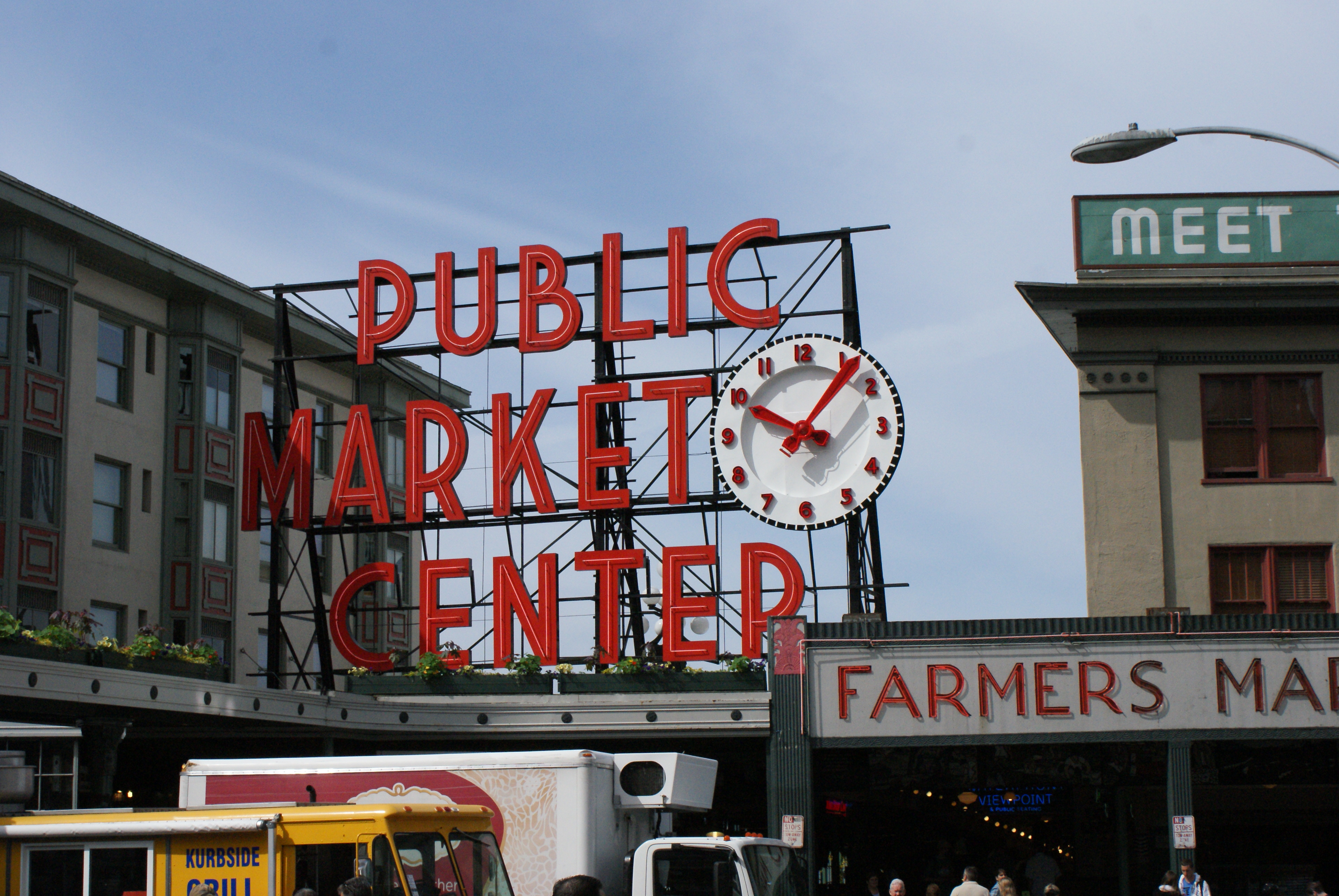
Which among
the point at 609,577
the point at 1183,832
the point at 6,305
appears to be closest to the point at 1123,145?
the point at 1183,832

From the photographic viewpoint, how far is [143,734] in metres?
27.4

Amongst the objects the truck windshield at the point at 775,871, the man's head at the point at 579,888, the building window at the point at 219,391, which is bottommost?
the truck windshield at the point at 775,871

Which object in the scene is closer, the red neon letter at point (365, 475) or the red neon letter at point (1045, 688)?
the red neon letter at point (1045, 688)

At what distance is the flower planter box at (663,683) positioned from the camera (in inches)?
1124

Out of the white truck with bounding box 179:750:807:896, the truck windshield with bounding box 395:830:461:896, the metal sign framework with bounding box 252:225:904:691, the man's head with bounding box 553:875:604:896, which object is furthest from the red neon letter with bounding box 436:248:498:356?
the man's head with bounding box 553:875:604:896

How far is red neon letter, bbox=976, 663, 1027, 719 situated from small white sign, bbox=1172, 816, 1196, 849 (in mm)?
2736

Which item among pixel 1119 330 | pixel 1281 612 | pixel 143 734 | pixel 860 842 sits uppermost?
pixel 1119 330

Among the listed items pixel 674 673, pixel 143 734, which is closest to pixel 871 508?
pixel 674 673

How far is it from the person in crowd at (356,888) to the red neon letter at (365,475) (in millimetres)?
23339

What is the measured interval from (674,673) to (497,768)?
12.2 metres

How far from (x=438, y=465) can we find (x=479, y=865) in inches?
830

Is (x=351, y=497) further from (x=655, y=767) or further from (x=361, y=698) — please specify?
(x=655, y=767)

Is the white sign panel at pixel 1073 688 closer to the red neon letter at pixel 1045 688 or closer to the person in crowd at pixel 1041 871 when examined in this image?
the red neon letter at pixel 1045 688

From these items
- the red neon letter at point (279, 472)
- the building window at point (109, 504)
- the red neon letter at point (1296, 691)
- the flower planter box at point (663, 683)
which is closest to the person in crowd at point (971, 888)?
the red neon letter at point (1296, 691)
